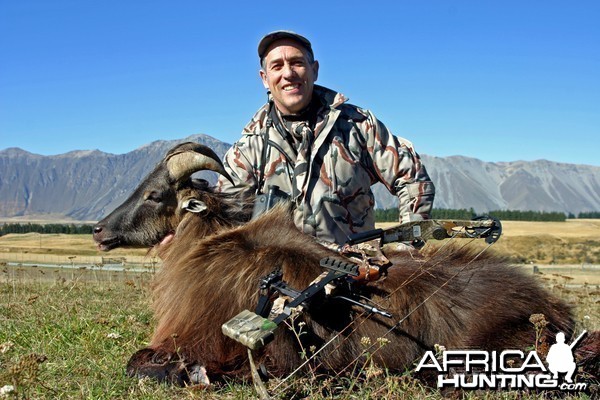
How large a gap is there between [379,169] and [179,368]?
344cm

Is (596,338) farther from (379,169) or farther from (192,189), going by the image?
(192,189)

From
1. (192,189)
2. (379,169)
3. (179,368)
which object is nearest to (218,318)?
(179,368)

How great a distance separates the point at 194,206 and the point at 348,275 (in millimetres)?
2234

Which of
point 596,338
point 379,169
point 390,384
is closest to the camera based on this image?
point 390,384

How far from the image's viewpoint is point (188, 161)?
6.28 meters

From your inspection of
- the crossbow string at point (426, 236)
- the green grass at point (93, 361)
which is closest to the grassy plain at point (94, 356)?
the green grass at point (93, 361)

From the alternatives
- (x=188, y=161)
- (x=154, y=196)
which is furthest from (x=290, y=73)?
(x=154, y=196)

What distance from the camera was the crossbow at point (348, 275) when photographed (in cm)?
396

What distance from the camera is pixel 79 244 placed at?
8681 cm

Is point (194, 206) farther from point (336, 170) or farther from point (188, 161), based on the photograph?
point (336, 170)

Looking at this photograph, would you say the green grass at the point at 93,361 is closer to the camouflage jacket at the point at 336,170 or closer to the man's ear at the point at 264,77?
the camouflage jacket at the point at 336,170

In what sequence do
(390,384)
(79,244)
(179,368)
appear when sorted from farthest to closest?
1. (79,244)
2. (179,368)
3. (390,384)

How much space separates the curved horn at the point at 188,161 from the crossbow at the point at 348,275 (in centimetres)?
189

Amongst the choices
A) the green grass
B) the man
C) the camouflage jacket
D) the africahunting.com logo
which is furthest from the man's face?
the africahunting.com logo
